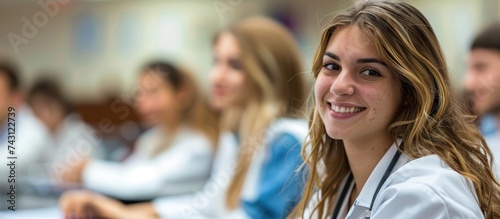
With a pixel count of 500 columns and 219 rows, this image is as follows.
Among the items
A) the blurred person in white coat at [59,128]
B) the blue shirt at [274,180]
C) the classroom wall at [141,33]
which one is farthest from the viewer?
the classroom wall at [141,33]

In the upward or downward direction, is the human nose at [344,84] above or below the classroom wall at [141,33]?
Answer: below

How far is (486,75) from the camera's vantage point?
2.26 meters

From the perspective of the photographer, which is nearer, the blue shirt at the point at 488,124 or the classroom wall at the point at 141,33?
the blue shirt at the point at 488,124

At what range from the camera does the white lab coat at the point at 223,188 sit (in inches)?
74.5

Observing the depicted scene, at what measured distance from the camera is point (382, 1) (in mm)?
1142

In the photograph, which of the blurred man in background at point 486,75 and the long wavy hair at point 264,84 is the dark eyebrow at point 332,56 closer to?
the long wavy hair at point 264,84

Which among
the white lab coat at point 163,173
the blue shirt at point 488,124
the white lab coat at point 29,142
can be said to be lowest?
the blue shirt at point 488,124

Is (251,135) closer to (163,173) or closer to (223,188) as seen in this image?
(223,188)

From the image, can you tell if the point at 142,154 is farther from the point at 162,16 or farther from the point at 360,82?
the point at 360,82

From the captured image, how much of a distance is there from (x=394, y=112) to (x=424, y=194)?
0.61 ft

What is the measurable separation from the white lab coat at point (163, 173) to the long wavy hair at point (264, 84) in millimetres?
540

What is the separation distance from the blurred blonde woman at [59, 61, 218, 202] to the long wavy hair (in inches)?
21.8

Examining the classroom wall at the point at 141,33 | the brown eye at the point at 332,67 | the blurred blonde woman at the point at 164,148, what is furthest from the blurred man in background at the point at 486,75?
the brown eye at the point at 332,67

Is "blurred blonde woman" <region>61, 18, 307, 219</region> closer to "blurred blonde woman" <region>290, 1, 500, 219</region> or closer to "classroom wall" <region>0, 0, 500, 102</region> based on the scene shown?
"blurred blonde woman" <region>290, 1, 500, 219</region>
